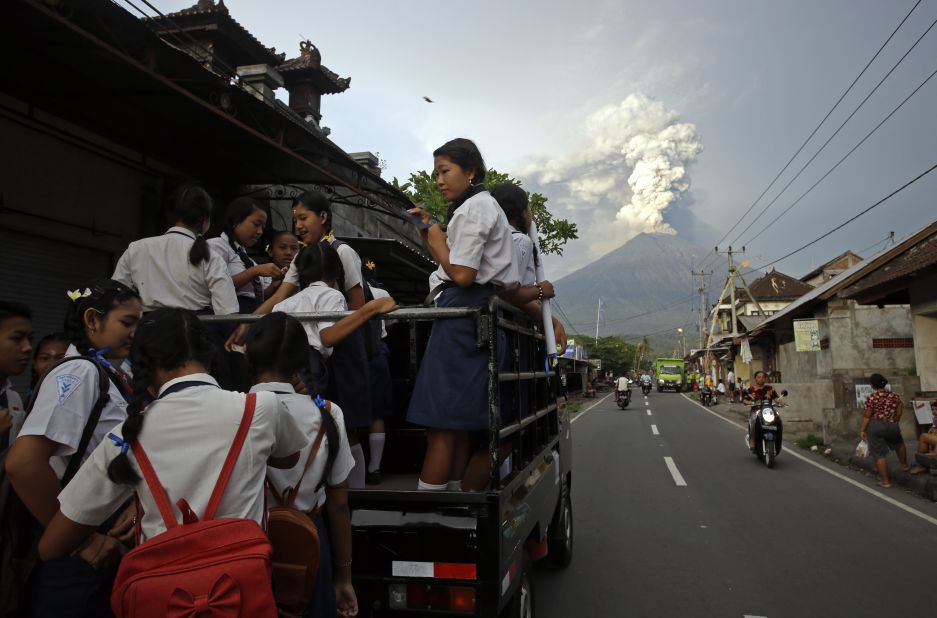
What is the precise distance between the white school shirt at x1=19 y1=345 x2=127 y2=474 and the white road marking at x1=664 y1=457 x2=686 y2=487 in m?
8.08

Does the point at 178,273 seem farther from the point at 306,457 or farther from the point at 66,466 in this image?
the point at 306,457

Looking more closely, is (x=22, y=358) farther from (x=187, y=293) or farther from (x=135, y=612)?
(x=135, y=612)

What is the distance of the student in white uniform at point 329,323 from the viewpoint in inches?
97.6

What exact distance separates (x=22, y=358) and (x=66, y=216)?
4.63 meters

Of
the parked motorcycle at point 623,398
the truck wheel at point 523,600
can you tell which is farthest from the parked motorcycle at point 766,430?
the parked motorcycle at point 623,398

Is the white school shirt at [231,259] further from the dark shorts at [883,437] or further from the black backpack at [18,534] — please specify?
the dark shorts at [883,437]

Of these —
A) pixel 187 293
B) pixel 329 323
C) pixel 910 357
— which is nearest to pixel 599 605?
pixel 329 323

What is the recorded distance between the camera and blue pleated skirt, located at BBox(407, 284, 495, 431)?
2.42 metres

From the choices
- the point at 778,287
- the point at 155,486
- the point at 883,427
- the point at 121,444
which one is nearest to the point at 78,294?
the point at 121,444

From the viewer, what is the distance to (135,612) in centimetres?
140

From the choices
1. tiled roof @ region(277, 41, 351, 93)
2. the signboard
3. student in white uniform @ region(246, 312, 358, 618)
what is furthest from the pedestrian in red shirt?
tiled roof @ region(277, 41, 351, 93)

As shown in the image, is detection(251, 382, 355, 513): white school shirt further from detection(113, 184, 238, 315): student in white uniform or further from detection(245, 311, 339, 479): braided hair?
detection(113, 184, 238, 315): student in white uniform

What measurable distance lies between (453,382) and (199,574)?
4.03 feet

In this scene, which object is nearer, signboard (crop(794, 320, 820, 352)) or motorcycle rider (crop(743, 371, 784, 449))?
motorcycle rider (crop(743, 371, 784, 449))
